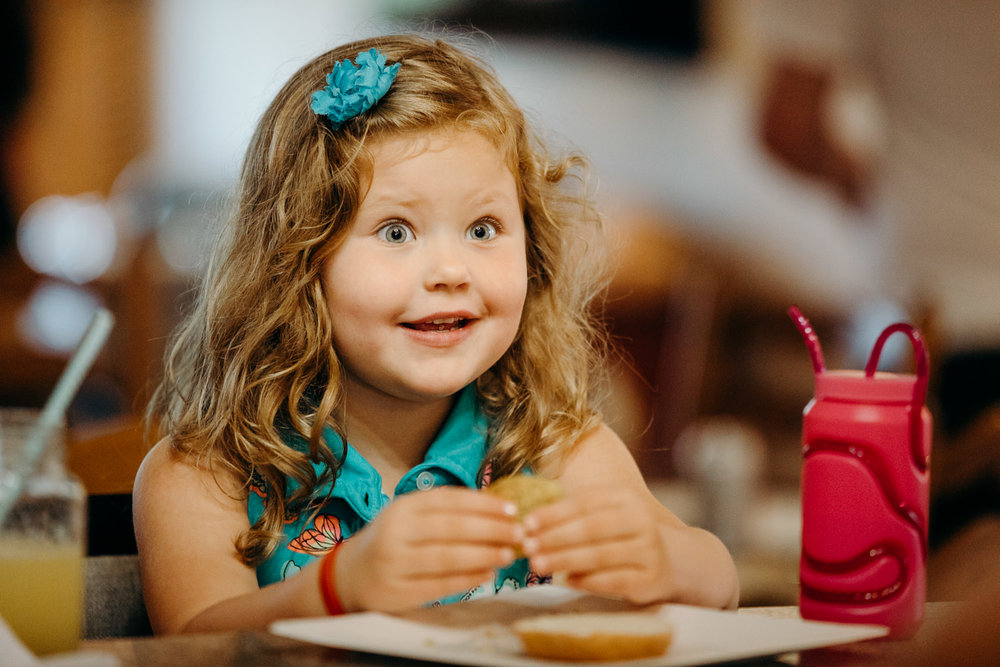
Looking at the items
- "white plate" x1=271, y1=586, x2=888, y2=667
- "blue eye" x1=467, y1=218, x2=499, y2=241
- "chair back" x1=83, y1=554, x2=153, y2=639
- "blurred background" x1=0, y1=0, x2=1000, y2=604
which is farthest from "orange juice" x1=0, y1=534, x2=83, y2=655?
"blurred background" x1=0, y1=0, x2=1000, y2=604

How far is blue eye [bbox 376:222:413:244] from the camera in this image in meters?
1.06

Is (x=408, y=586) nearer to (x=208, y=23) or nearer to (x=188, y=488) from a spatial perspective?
(x=188, y=488)

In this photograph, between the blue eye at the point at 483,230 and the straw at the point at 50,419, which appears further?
the blue eye at the point at 483,230

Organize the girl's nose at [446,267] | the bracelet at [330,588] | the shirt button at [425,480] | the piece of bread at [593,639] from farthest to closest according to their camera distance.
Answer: the shirt button at [425,480]
the girl's nose at [446,267]
the bracelet at [330,588]
the piece of bread at [593,639]

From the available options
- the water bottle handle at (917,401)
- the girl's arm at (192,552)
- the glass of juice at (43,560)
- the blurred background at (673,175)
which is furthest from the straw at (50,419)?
the blurred background at (673,175)

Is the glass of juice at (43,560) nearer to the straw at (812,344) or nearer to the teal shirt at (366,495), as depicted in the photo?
the teal shirt at (366,495)

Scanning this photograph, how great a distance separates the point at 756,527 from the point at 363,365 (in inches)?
102

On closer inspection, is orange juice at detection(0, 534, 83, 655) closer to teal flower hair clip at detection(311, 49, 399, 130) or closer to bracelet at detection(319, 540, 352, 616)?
bracelet at detection(319, 540, 352, 616)

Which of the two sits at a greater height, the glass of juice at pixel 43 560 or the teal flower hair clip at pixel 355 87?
the teal flower hair clip at pixel 355 87

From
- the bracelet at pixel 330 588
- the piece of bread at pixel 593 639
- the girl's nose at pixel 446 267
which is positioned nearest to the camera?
the piece of bread at pixel 593 639

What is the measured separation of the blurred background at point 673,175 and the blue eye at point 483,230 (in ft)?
6.77

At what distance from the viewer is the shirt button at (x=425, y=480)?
1151 millimetres

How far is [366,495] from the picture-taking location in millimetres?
→ 1115

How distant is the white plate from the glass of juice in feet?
0.51
